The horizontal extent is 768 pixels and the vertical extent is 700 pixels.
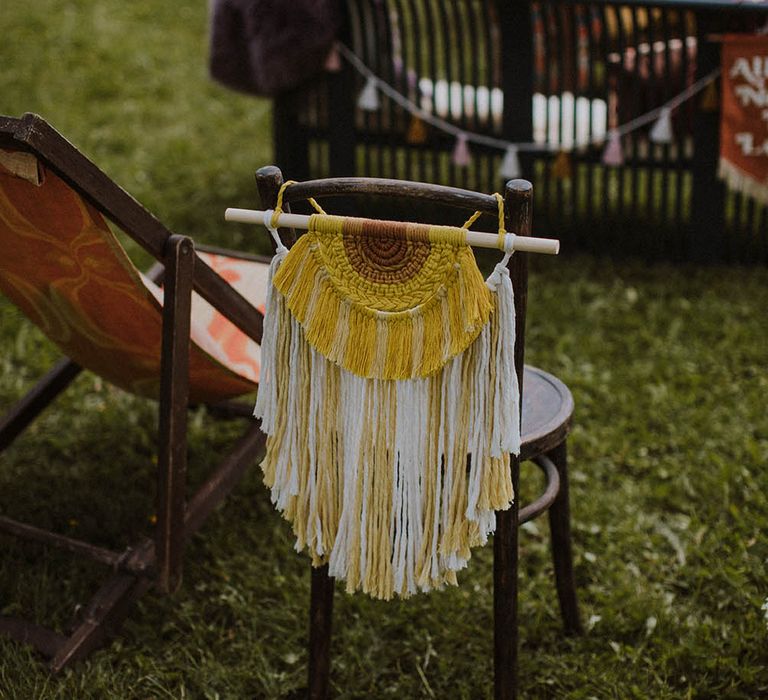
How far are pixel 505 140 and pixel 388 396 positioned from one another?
2918mm

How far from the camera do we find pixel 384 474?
203 cm

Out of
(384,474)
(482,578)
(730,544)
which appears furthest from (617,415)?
(384,474)

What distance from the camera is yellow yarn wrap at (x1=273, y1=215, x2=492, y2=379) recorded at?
187 centimetres

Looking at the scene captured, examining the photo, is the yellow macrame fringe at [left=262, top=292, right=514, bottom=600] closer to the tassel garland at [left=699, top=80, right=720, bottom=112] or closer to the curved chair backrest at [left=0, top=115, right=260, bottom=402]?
the curved chair backrest at [left=0, top=115, right=260, bottom=402]

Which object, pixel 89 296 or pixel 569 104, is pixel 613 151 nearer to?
pixel 569 104

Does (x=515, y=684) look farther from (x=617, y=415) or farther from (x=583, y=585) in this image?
(x=617, y=415)

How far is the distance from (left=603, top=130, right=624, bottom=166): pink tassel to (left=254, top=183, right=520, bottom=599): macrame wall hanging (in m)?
2.80

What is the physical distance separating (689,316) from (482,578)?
1.84m

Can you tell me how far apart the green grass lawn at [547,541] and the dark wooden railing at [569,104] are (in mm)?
238

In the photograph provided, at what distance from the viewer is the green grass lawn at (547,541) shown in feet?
8.33

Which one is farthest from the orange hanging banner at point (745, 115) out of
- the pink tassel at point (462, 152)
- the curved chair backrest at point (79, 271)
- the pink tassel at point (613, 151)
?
the curved chair backrest at point (79, 271)

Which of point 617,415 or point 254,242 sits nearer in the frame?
point 617,415

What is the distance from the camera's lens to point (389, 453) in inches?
79.6

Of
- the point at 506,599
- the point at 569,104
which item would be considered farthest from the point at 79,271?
the point at 569,104
